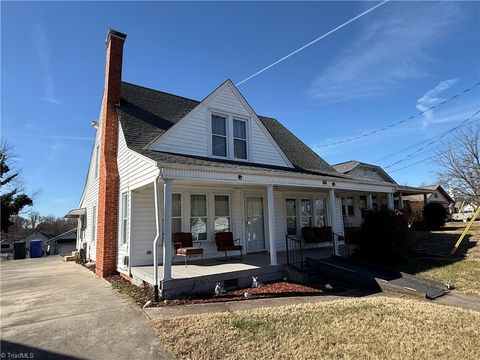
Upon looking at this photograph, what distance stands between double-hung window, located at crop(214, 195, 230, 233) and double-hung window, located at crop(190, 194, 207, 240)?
0.46 meters

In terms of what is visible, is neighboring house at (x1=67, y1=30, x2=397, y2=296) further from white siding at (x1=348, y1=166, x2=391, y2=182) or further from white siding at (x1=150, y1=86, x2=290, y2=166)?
white siding at (x1=348, y1=166, x2=391, y2=182)

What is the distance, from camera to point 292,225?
1385 centimetres

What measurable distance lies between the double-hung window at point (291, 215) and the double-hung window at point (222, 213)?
3210 millimetres

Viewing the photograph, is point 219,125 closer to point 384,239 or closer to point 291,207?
point 291,207

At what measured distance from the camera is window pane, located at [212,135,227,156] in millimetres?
11461

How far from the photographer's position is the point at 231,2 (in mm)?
10672

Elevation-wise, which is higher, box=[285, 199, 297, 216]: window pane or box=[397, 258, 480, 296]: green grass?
box=[285, 199, 297, 216]: window pane

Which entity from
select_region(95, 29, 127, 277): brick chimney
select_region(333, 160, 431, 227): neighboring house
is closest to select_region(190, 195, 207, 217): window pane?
select_region(95, 29, 127, 277): brick chimney

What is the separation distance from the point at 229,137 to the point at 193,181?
3539 mm

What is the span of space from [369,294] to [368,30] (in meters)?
10.0

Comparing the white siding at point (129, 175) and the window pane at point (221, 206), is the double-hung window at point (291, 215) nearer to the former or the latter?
the window pane at point (221, 206)

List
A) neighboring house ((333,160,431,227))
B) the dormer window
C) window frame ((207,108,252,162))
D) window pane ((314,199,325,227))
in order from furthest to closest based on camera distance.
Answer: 1. neighboring house ((333,160,431,227))
2. window pane ((314,199,325,227))
3. the dormer window
4. window frame ((207,108,252,162))

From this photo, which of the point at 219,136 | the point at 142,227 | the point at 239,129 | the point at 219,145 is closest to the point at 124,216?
the point at 142,227

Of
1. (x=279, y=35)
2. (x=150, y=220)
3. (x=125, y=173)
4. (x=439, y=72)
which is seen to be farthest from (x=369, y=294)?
(x=439, y=72)
